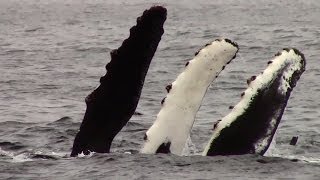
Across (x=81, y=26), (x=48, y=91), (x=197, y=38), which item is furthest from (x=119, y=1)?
(x=48, y=91)

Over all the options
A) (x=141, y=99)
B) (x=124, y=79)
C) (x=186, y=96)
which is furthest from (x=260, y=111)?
(x=141, y=99)

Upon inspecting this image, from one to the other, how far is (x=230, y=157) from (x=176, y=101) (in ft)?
3.45

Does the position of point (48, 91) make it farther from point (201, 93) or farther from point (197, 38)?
point (197, 38)

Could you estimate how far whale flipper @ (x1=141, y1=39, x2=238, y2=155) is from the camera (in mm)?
10930

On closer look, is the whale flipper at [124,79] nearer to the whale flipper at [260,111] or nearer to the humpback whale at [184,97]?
the humpback whale at [184,97]

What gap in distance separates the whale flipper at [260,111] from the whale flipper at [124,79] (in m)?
1.17

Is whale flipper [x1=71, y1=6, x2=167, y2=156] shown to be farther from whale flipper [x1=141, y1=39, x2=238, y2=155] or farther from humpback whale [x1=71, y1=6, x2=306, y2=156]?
whale flipper [x1=141, y1=39, x2=238, y2=155]

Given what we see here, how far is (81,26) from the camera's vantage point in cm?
6675

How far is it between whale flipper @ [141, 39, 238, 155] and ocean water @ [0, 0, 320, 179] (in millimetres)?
369

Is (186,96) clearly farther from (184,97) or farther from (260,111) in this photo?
(260,111)

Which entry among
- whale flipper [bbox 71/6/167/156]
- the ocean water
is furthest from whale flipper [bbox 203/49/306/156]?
whale flipper [bbox 71/6/167/156]

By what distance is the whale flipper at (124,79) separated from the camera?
1069cm

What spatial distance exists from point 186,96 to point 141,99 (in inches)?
554

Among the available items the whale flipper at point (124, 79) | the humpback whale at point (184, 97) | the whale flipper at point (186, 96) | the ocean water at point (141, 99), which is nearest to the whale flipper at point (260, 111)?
the humpback whale at point (184, 97)
